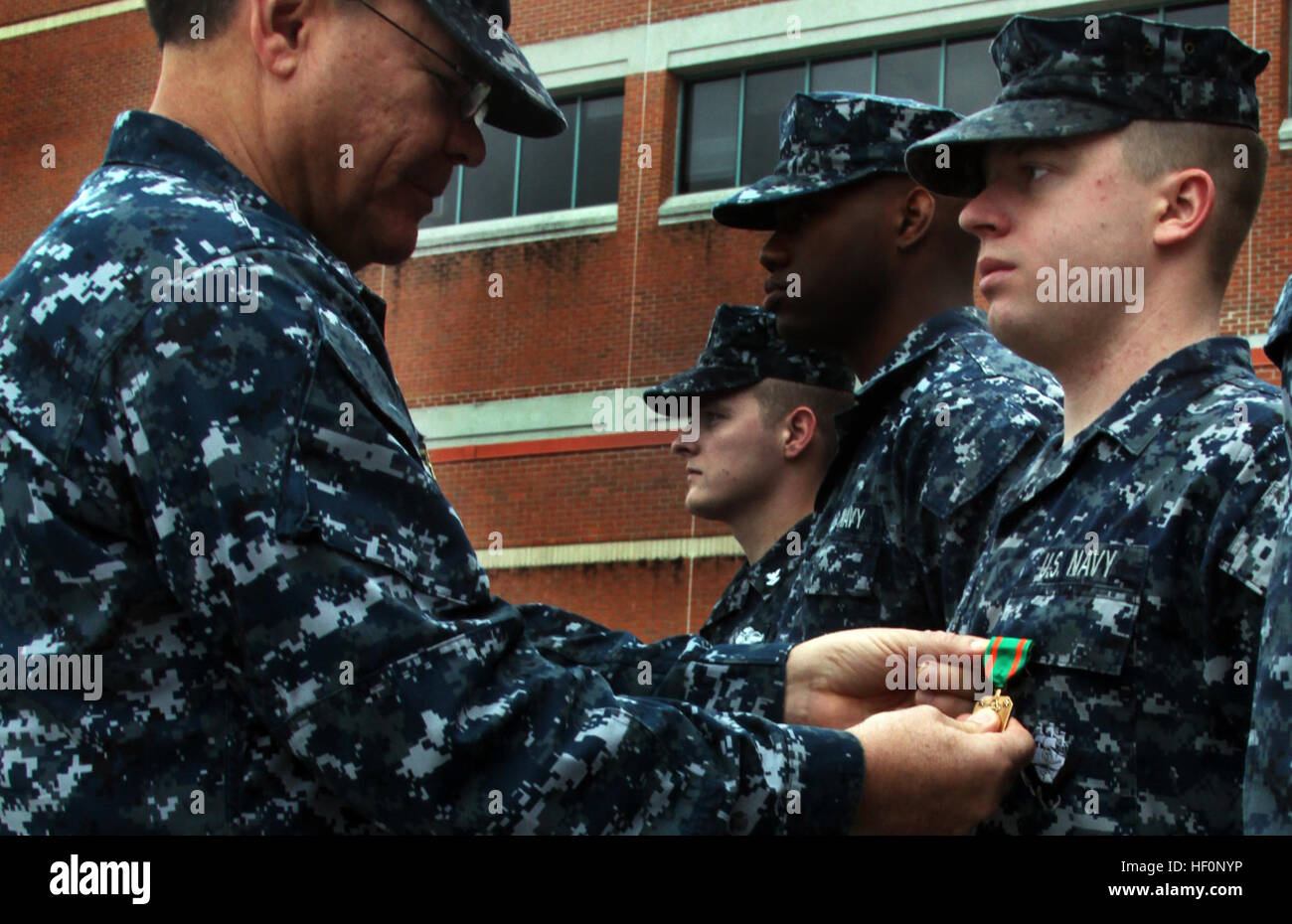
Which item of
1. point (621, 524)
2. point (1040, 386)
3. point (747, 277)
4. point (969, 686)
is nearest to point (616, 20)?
point (747, 277)

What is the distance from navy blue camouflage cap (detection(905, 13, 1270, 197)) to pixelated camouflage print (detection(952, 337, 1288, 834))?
1.43 ft

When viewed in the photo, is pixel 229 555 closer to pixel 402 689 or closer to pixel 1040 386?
pixel 402 689

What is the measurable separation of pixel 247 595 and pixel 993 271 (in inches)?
61.9

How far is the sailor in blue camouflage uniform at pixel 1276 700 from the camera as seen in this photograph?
179 cm

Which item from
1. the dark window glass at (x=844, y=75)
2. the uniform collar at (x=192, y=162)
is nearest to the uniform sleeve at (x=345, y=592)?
the uniform collar at (x=192, y=162)

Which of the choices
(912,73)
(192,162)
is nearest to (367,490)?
(192,162)

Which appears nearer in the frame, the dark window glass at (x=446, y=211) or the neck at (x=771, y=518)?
the neck at (x=771, y=518)

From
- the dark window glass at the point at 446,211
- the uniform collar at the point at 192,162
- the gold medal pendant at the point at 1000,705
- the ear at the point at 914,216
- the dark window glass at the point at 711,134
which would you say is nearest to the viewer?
the uniform collar at the point at 192,162

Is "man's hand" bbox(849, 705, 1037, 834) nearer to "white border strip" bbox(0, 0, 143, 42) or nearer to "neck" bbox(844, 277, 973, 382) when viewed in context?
"neck" bbox(844, 277, 973, 382)

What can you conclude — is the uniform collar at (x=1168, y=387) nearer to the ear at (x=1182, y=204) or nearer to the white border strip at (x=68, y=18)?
the ear at (x=1182, y=204)

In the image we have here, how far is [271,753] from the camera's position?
2.05 metres

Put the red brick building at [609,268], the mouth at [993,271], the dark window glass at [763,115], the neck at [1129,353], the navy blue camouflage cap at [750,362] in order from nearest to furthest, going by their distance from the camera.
→ the neck at [1129,353] → the mouth at [993,271] → the navy blue camouflage cap at [750,362] → the red brick building at [609,268] → the dark window glass at [763,115]

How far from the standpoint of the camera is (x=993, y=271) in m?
3.02

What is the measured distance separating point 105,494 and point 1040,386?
2.37m
